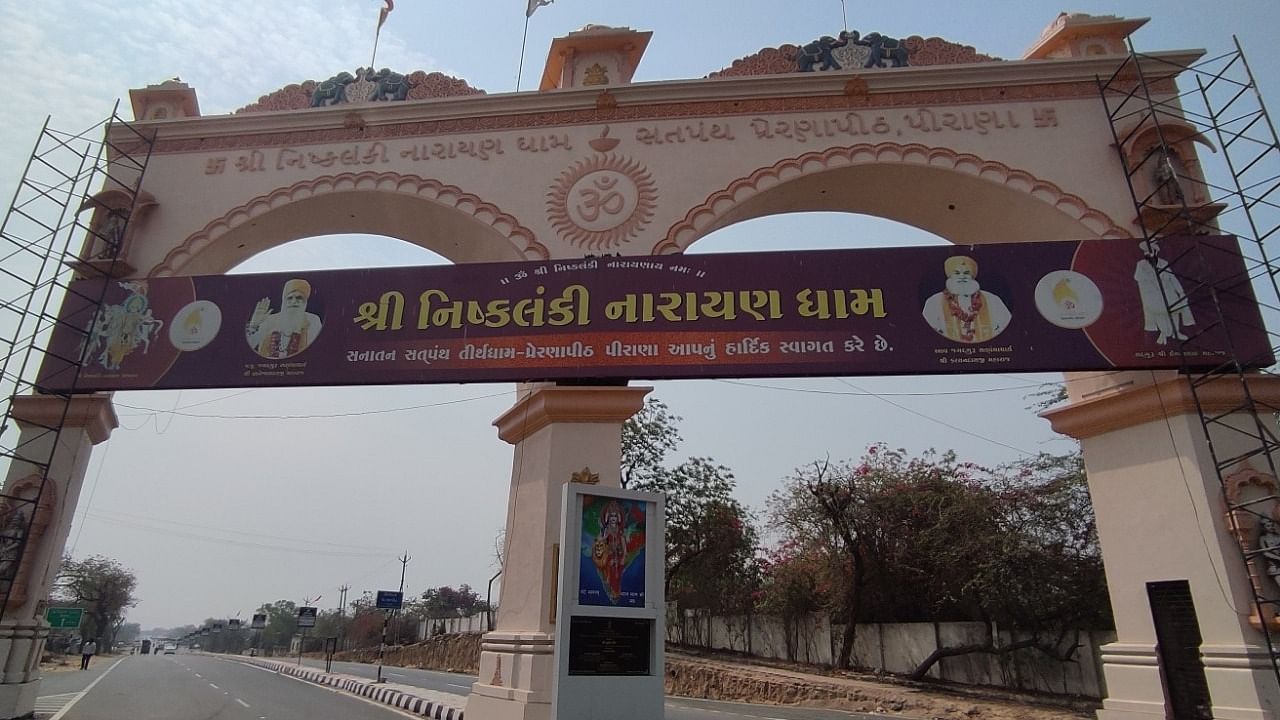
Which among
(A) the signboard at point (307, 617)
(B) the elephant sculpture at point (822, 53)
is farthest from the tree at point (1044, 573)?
(A) the signboard at point (307, 617)

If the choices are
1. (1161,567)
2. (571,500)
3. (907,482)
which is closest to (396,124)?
(571,500)

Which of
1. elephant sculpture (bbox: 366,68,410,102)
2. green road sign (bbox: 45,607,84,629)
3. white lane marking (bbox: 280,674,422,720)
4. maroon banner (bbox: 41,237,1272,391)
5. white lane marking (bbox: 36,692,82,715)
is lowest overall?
white lane marking (bbox: 280,674,422,720)

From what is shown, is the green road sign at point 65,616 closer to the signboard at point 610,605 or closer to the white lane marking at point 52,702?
the white lane marking at point 52,702

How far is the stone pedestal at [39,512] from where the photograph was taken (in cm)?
656

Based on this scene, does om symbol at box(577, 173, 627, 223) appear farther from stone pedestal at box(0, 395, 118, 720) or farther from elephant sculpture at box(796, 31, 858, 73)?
stone pedestal at box(0, 395, 118, 720)

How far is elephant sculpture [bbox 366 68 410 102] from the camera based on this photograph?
8852 millimetres

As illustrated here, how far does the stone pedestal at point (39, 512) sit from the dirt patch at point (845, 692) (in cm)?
1015

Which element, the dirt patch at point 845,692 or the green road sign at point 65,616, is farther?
the green road sign at point 65,616

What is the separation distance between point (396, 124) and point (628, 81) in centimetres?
270

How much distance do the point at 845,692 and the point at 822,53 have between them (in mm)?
9360

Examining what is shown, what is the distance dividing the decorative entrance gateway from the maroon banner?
0.03 m

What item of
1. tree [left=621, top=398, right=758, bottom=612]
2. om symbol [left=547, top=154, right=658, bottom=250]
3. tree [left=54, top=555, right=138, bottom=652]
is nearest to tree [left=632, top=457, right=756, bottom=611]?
tree [left=621, top=398, right=758, bottom=612]

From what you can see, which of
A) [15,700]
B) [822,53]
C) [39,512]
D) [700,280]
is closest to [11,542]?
[39,512]

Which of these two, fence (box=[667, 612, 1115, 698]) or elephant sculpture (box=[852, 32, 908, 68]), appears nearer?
elephant sculpture (box=[852, 32, 908, 68])
